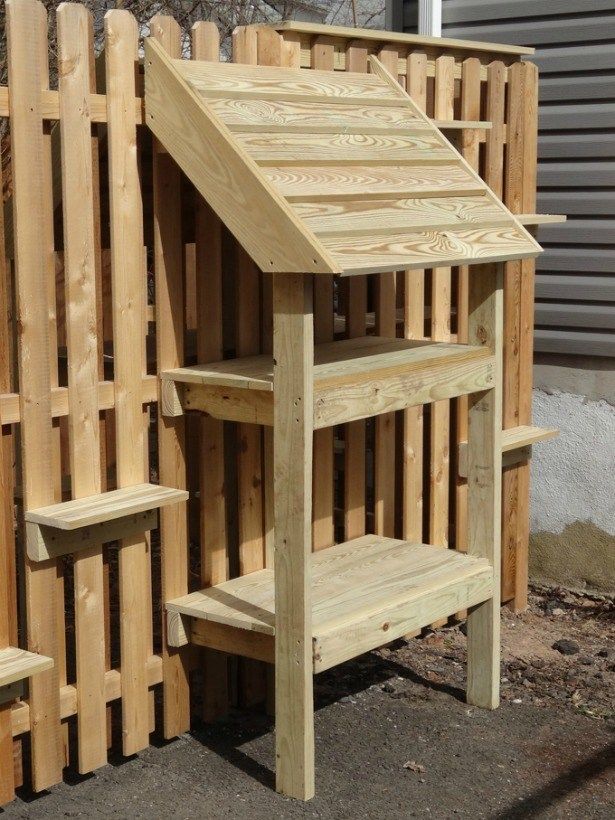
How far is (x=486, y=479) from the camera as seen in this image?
451 centimetres

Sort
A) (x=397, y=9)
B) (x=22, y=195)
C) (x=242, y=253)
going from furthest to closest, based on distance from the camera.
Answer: (x=397, y=9), (x=242, y=253), (x=22, y=195)

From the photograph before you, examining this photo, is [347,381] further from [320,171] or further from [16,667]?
[16,667]

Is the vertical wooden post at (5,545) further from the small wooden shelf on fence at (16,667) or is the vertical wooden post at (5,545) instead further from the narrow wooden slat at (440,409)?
the narrow wooden slat at (440,409)

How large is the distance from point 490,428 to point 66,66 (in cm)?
200

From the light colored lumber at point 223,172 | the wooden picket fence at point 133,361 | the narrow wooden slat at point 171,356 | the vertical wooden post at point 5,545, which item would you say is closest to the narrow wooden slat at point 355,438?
the wooden picket fence at point 133,361

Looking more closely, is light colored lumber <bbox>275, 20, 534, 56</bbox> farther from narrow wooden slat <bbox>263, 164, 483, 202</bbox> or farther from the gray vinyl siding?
narrow wooden slat <bbox>263, 164, 483, 202</bbox>

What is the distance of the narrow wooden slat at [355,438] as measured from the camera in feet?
15.3

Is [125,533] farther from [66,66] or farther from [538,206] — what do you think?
[538,206]

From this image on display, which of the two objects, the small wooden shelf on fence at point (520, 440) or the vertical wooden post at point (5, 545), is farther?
the small wooden shelf on fence at point (520, 440)

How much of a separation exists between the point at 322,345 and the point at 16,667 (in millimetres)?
1661

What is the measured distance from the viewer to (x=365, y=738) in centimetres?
434

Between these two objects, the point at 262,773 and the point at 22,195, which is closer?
the point at 22,195

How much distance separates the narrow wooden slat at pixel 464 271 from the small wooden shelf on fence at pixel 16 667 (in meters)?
2.34

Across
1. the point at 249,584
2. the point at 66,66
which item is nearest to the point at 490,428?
the point at 249,584
